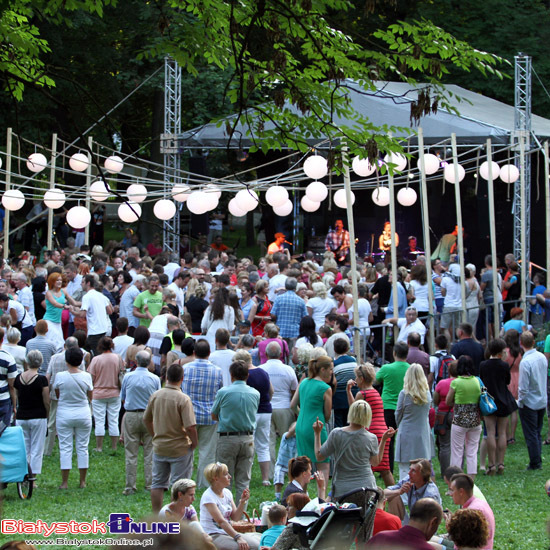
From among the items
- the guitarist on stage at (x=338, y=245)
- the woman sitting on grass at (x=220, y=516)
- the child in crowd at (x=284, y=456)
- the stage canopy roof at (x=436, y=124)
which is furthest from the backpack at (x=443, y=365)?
the guitarist on stage at (x=338, y=245)

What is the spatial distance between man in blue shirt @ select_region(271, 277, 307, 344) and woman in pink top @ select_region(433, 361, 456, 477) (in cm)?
265

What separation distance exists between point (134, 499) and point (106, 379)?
1.62 m

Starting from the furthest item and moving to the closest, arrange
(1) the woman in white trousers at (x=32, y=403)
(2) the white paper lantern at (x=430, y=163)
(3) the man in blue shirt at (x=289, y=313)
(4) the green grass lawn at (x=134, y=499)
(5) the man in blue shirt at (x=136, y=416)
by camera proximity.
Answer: (2) the white paper lantern at (x=430, y=163), (3) the man in blue shirt at (x=289, y=313), (1) the woman in white trousers at (x=32, y=403), (5) the man in blue shirt at (x=136, y=416), (4) the green grass lawn at (x=134, y=499)

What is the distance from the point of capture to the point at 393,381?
29.1ft

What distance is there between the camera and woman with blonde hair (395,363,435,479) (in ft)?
26.3

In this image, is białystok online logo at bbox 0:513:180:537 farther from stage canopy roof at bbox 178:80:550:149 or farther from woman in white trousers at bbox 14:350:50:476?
stage canopy roof at bbox 178:80:550:149

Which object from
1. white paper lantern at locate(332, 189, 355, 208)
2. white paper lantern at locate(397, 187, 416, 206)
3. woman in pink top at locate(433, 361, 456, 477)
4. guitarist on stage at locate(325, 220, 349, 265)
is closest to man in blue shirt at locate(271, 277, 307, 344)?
woman in pink top at locate(433, 361, 456, 477)

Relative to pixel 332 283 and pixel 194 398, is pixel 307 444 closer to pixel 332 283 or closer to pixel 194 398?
pixel 194 398

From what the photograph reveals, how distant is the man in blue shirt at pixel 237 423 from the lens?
7824mm

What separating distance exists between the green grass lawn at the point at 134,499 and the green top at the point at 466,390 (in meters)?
0.92

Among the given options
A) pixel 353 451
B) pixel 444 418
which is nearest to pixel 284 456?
pixel 353 451

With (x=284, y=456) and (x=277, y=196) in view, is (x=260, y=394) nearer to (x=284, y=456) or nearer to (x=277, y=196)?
(x=284, y=456)

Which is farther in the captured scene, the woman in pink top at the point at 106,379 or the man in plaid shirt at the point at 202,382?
the woman in pink top at the point at 106,379

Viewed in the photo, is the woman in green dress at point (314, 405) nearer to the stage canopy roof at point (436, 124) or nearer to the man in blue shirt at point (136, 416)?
the man in blue shirt at point (136, 416)
